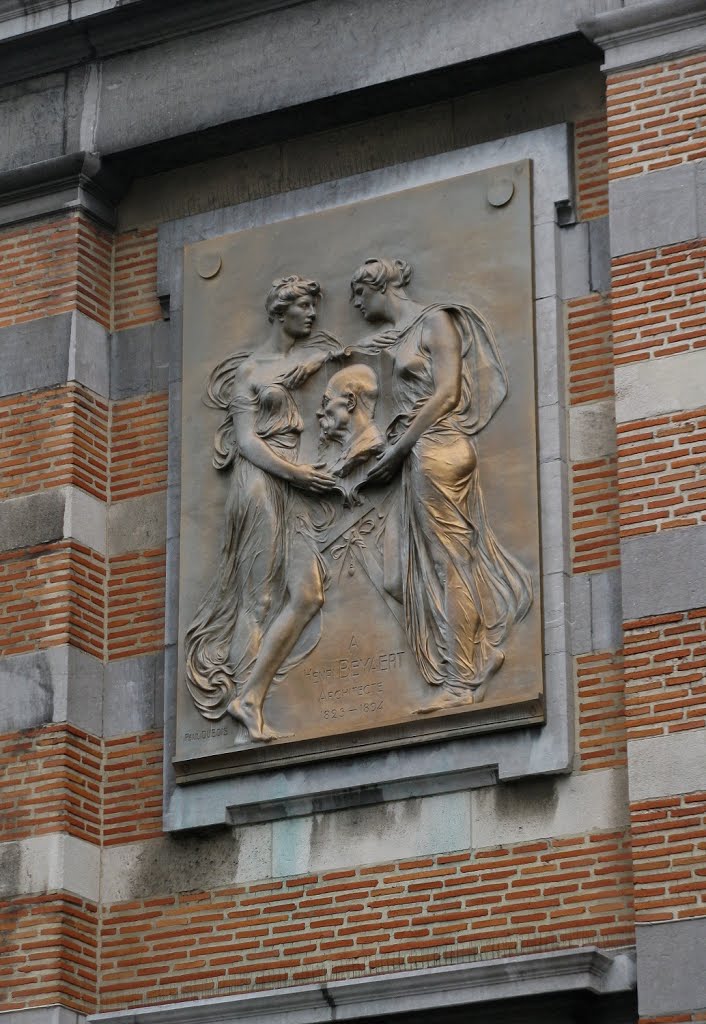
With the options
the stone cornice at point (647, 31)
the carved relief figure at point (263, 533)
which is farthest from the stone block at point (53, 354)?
the stone cornice at point (647, 31)

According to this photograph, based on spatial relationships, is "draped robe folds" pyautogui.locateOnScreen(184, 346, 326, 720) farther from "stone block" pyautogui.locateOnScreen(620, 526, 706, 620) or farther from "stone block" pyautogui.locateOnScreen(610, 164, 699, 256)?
"stone block" pyautogui.locateOnScreen(610, 164, 699, 256)

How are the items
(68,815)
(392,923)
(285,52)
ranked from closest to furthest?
(392,923)
(68,815)
(285,52)

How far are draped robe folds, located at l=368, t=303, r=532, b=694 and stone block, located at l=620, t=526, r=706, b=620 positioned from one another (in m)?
0.73

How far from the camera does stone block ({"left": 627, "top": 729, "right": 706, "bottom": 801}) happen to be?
13.4 m

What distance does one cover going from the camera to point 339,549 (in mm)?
15164

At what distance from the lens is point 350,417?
15359 mm

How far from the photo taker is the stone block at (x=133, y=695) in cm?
Result: 1553

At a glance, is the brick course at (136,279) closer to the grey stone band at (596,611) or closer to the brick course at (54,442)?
the brick course at (54,442)

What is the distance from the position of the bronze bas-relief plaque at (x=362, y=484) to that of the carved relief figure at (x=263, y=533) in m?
0.01

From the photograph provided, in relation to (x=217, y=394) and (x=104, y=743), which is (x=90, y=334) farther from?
(x=104, y=743)

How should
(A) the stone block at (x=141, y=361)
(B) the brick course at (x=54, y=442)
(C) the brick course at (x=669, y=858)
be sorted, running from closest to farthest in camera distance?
(C) the brick course at (x=669, y=858), (B) the brick course at (x=54, y=442), (A) the stone block at (x=141, y=361)

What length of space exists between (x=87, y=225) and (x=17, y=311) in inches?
29.9

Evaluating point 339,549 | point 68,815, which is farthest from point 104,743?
point 339,549

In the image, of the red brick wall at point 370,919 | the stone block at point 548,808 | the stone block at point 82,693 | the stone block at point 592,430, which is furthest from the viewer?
the stone block at point 82,693
